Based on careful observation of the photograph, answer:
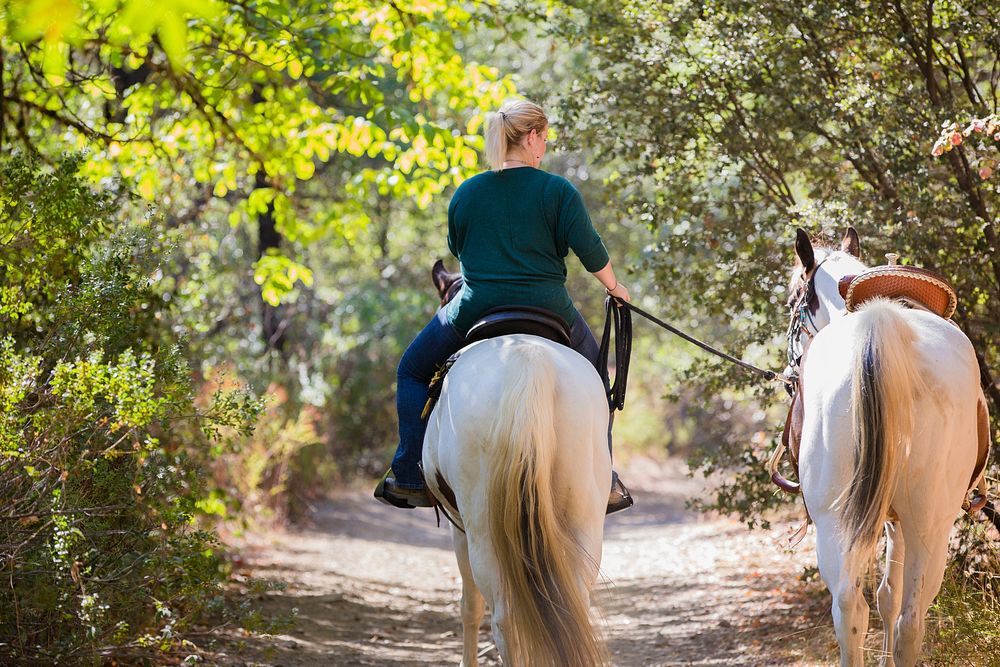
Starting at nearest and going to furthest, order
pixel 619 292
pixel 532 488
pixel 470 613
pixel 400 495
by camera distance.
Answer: pixel 532 488 < pixel 619 292 < pixel 400 495 < pixel 470 613

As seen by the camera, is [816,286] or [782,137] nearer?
[816,286]

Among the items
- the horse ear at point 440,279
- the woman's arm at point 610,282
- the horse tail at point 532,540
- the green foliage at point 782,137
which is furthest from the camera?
the green foliage at point 782,137

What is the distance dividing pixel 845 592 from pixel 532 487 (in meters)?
1.26

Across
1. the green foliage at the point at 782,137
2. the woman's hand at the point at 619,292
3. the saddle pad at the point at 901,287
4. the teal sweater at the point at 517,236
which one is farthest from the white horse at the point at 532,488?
the green foliage at the point at 782,137

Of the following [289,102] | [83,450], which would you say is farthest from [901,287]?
[289,102]

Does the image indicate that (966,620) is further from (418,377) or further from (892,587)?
(418,377)

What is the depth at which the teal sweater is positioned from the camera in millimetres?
3957

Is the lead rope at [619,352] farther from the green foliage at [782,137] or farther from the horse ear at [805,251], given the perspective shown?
the green foliage at [782,137]

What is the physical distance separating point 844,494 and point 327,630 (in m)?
4.27

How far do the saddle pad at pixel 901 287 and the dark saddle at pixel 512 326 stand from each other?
49.1 inches

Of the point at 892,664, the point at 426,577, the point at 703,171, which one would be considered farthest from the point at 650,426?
the point at 892,664

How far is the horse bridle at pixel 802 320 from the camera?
455cm

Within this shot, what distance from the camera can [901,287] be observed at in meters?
4.08

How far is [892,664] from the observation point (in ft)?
12.9
